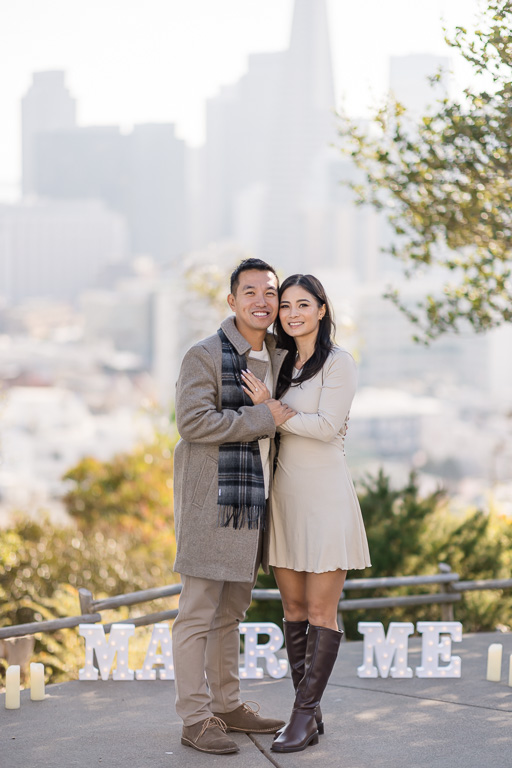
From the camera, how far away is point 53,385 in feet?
359

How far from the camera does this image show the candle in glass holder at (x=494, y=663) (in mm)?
4051

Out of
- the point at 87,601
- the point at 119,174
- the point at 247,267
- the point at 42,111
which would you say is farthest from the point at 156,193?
the point at 247,267

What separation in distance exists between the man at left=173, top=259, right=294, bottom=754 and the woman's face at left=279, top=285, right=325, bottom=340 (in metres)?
0.05

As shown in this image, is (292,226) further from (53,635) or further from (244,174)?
(53,635)

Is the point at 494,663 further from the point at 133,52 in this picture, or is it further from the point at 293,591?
the point at 133,52

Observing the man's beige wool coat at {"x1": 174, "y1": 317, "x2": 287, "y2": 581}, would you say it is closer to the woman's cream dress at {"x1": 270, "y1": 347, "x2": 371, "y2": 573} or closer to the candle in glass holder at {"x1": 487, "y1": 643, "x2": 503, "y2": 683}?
the woman's cream dress at {"x1": 270, "y1": 347, "x2": 371, "y2": 573}

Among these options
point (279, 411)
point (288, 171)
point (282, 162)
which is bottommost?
point (279, 411)

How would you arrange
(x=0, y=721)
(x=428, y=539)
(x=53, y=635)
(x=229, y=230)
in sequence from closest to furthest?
(x=0, y=721) < (x=428, y=539) < (x=53, y=635) < (x=229, y=230)

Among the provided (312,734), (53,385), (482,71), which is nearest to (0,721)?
(312,734)

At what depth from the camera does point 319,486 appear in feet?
10.7

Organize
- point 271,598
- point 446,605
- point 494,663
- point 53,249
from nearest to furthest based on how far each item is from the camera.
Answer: point 494,663
point 271,598
point 446,605
point 53,249

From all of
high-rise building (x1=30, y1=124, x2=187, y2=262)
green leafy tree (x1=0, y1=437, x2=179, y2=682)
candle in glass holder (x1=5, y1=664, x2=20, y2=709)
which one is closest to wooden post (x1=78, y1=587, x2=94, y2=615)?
candle in glass holder (x1=5, y1=664, x2=20, y2=709)

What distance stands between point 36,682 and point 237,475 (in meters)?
1.38

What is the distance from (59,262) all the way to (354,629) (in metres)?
163
